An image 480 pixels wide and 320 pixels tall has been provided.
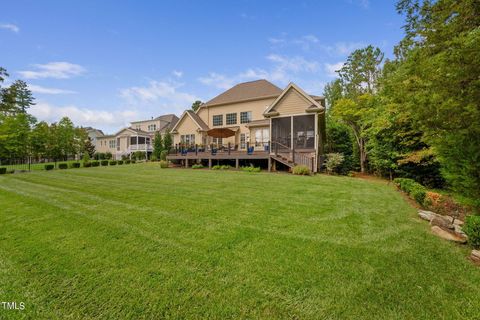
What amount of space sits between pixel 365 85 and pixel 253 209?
1080 inches

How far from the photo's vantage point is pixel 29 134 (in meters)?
25.3

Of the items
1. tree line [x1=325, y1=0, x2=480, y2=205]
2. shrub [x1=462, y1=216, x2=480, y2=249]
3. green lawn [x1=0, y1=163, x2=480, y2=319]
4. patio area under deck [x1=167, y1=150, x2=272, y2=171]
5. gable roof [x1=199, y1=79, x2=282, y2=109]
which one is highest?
gable roof [x1=199, y1=79, x2=282, y2=109]

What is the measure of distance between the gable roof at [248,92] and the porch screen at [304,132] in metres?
4.77

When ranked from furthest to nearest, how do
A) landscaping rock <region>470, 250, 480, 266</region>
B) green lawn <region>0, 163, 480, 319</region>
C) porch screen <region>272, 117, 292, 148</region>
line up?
1. porch screen <region>272, 117, 292, 148</region>
2. landscaping rock <region>470, 250, 480, 266</region>
3. green lawn <region>0, 163, 480, 319</region>

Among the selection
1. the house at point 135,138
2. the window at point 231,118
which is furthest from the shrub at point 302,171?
the house at point 135,138

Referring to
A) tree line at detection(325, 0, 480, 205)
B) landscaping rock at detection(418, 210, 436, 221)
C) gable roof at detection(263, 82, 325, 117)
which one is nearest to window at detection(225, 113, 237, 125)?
gable roof at detection(263, 82, 325, 117)

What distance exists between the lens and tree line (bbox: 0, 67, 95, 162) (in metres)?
22.7

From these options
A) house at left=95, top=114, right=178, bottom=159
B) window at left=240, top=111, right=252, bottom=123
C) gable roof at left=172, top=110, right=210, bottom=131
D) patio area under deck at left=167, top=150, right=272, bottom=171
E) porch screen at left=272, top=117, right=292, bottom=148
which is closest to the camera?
patio area under deck at left=167, top=150, right=272, bottom=171

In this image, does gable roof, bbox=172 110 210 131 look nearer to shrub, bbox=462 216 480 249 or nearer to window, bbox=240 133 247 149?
window, bbox=240 133 247 149

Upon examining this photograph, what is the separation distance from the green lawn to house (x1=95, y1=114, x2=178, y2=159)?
101 ft

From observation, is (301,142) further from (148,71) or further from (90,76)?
(90,76)

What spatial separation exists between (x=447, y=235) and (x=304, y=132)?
1465 centimetres

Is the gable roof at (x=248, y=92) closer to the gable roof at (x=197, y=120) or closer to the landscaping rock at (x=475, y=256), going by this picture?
the gable roof at (x=197, y=120)

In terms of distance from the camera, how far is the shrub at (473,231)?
3.62 metres
